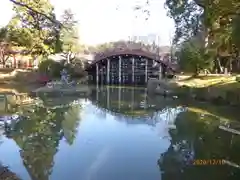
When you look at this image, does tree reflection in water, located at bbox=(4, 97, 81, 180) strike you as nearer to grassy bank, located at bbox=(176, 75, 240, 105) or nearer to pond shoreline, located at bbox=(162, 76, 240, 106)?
pond shoreline, located at bbox=(162, 76, 240, 106)

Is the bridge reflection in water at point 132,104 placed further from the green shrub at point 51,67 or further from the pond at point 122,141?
the green shrub at point 51,67

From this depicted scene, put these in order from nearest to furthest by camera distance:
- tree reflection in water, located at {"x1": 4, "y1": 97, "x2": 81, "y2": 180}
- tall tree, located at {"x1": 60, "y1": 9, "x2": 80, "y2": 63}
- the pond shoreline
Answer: tree reflection in water, located at {"x1": 4, "y1": 97, "x2": 81, "y2": 180} < the pond shoreline < tall tree, located at {"x1": 60, "y1": 9, "x2": 80, "y2": 63}

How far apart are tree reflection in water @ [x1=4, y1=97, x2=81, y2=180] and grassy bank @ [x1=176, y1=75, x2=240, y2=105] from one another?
816 centimetres

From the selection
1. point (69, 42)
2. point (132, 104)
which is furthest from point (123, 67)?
point (132, 104)

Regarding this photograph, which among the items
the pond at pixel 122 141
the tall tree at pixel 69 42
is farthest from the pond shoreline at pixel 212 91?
the tall tree at pixel 69 42

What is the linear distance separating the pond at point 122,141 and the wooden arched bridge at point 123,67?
1325cm

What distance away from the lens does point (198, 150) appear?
13977mm

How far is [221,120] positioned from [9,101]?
14923mm

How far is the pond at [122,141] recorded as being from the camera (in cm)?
1180

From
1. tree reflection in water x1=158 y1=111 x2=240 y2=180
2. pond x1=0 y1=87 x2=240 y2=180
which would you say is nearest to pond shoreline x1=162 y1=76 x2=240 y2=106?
pond x1=0 y1=87 x2=240 y2=180

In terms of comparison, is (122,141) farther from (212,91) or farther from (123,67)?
(123,67)


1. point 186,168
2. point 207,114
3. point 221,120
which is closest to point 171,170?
point 186,168

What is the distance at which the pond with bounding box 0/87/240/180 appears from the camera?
11797mm

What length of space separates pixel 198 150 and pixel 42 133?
7100mm
